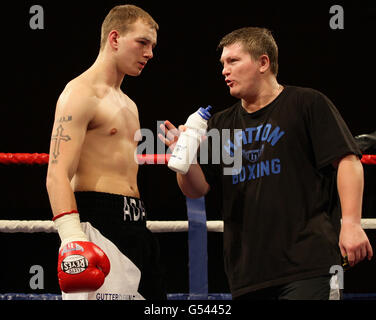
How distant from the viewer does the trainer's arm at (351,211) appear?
1.14m

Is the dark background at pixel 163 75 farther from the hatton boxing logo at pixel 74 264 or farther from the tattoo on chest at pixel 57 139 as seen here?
the hatton boxing logo at pixel 74 264

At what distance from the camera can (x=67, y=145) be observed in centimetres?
129

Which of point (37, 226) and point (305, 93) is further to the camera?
point (37, 226)

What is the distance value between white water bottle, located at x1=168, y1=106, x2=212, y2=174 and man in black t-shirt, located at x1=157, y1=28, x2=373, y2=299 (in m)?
0.08

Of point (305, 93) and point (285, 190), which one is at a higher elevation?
point (305, 93)

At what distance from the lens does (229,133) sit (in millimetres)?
1383

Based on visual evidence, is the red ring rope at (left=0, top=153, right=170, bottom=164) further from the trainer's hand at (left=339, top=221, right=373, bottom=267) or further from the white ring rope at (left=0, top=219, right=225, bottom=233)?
the trainer's hand at (left=339, top=221, right=373, bottom=267)

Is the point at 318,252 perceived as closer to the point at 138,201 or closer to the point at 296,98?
the point at 296,98

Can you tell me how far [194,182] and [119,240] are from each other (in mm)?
250

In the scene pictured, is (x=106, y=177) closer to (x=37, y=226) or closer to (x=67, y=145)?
(x=67, y=145)

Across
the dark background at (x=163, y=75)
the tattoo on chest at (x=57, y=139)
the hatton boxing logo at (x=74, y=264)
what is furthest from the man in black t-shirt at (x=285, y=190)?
the dark background at (x=163, y=75)

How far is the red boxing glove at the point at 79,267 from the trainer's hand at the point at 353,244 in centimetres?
55

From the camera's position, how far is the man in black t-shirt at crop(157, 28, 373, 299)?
3.87ft

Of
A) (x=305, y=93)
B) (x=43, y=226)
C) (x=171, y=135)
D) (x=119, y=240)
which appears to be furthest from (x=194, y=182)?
(x=43, y=226)
